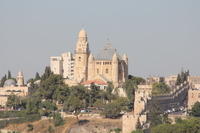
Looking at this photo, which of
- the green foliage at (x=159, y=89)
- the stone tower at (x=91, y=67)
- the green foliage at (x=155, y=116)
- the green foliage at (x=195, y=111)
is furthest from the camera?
the stone tower at (x=91, y=67)

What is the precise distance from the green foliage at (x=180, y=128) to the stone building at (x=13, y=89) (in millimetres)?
37648

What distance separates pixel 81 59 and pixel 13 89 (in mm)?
10873

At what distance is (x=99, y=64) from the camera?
121 metres

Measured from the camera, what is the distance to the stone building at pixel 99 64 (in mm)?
119500

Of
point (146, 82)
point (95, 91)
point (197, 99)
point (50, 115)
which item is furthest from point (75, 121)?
point (146, 82)

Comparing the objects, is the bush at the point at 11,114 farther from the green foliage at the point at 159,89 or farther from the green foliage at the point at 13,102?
the green foliage at the point at 159,89

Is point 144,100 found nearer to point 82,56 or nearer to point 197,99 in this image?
point 197,99

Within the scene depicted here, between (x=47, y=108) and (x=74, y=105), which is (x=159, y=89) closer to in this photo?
(x=74, y=105)

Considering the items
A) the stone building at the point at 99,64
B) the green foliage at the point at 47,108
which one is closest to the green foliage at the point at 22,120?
the green foliage at the point at 47,108

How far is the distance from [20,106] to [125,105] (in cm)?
1628

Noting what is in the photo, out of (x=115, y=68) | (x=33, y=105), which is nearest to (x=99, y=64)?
(x=115, y=68)

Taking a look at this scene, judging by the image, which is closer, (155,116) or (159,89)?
(155,116)

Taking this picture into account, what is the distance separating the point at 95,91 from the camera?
359 feet

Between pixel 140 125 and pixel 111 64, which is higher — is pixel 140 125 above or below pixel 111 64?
below
